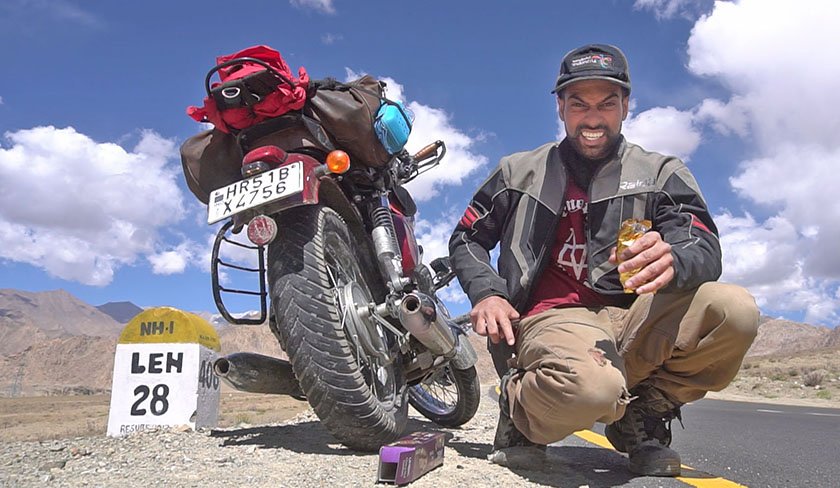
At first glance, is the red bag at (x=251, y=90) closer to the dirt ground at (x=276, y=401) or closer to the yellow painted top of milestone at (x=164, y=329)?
the yellow painted top of milestone at (x=164, y=329)

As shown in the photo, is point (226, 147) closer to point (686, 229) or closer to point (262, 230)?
point (262, 230)

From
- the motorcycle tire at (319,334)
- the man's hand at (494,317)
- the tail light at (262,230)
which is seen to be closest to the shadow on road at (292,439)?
the motorcycle tire at (319,334)

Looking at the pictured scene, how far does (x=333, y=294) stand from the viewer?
257 cm

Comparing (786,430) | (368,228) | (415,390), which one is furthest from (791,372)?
(368,228)

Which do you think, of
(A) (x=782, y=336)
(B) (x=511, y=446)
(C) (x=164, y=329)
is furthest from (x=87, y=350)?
(A) (x=782, y=336)

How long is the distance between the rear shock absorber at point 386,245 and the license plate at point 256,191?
62 centimetres

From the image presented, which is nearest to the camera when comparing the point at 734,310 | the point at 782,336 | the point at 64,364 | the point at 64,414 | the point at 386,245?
the point at 734,310

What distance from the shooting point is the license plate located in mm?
2525

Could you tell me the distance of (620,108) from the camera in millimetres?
2633

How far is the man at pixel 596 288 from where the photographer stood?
215cm

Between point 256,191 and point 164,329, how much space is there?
1850mm

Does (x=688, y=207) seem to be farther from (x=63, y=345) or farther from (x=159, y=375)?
(x=63, y=345)

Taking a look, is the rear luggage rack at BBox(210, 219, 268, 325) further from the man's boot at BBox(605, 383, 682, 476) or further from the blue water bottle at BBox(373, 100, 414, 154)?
the man's boot at BBox(605, 383, 682, 476)

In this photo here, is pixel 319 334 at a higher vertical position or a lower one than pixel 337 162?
lower
